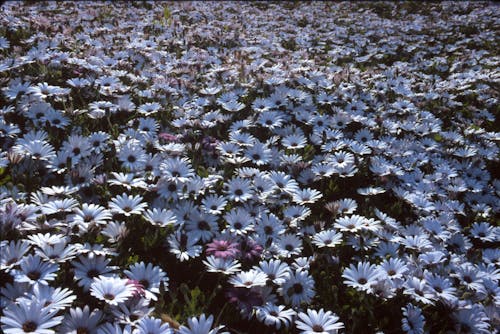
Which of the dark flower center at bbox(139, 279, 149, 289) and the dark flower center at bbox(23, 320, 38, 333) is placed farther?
the dark flower center at bbox(139, 279, 149, 289)

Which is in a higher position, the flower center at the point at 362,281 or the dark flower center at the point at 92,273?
the dark flower center at the point at 92,273

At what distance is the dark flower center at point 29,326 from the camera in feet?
6.51

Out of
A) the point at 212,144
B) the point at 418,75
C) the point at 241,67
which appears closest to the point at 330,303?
the point at 212,144

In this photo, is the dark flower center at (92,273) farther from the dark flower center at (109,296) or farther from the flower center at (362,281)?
the flower center at (362,281)

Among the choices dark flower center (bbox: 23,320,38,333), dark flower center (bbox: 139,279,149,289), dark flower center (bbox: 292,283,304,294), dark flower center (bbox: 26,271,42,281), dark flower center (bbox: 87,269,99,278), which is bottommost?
dark flower center (bbox: 292,283,304,294)

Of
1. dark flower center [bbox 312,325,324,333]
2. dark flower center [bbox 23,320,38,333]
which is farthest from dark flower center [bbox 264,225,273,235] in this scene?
dark flower center [bbox 23,320,38,333]

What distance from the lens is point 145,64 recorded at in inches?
240

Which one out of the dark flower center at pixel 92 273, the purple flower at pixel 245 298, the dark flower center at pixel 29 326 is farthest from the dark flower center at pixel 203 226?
the dark flower center at pixel 29 326

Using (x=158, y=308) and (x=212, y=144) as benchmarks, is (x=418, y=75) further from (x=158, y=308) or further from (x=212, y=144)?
(x=158, y=308)

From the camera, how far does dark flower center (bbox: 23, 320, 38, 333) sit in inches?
78.1

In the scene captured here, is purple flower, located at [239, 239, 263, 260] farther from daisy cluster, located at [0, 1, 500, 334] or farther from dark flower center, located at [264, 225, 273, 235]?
dark flower center, located at [264, 225, 273, 235]

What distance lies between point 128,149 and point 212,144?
0.82 metres

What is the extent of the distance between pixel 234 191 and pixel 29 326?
1.95 metres

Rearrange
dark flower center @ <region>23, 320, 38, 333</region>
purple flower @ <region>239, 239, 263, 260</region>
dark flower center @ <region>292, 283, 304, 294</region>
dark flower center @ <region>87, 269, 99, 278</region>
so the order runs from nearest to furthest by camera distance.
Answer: dark flower center @ <region>23, 320, 38, 333</region> < dark flower center @ <region>87, 269, 99, 278</region> < dark flower center @ <region>292, 283, 304, 294</region> < purple flower @ <region>239, 239, 263, 260</region>
